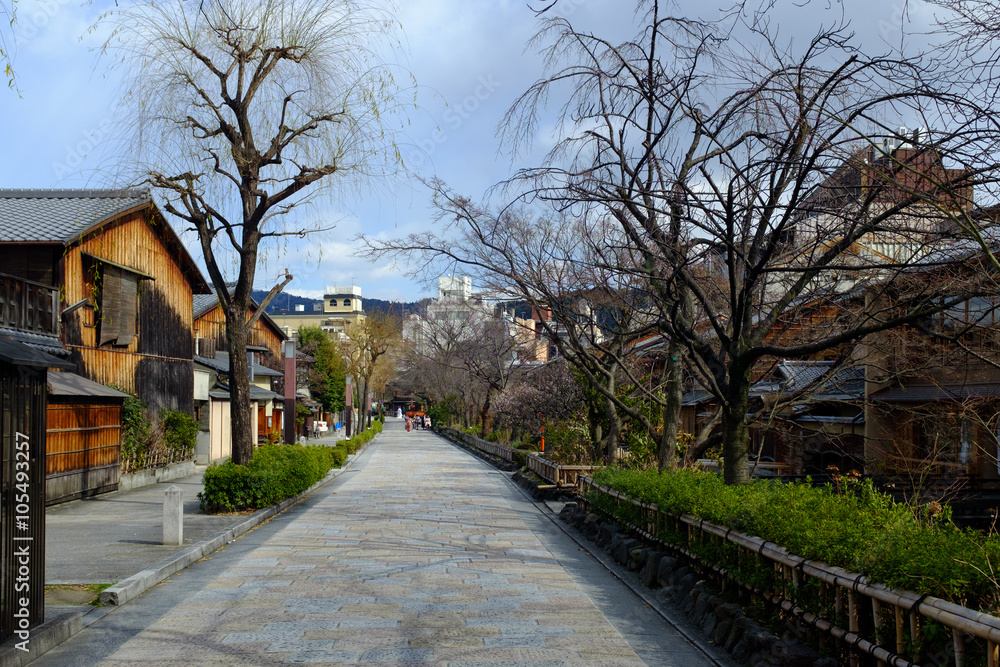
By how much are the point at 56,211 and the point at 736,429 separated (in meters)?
19.2

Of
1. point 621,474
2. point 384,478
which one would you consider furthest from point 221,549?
point 384,478

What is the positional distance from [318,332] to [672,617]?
70.1 m

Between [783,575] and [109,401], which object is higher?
[109,401]

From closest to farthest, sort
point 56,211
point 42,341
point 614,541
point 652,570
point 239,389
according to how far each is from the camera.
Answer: point 652,570
point 614,541
point 42,341
point 239,389
point 56,211

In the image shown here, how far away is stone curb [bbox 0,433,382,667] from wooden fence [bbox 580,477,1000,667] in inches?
238

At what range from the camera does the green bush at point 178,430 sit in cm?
2606

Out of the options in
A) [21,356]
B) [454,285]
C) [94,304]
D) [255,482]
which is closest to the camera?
[21,356]

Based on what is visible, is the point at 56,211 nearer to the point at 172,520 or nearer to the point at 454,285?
the point at 172,520

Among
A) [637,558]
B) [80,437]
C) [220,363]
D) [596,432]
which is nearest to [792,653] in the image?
[637,558]

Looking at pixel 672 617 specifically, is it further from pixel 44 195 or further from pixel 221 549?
pixel 44 195

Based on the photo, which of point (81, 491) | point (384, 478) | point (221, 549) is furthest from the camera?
point (384, 478)

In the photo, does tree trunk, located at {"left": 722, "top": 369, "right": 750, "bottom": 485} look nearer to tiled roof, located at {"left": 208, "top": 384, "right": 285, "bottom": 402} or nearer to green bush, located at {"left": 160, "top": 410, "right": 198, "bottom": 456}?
green bush, located at {"left": 160, "top": 410, "right": 198, "bottom": 456}

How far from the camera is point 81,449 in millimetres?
19250

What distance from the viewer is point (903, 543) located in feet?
17.7
